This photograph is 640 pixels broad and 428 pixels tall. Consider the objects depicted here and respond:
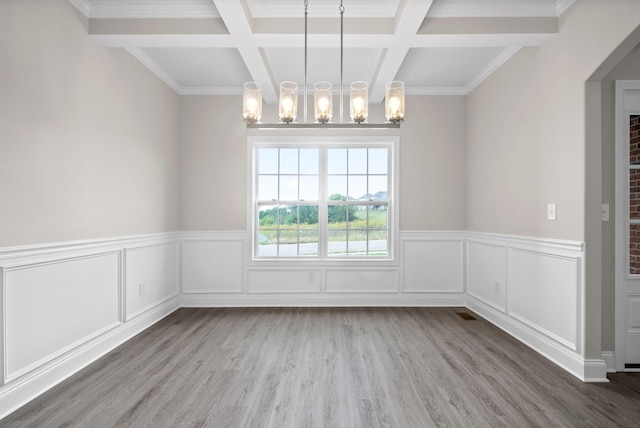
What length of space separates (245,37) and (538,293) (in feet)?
11.1

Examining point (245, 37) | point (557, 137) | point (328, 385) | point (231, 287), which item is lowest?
point (328, 385)

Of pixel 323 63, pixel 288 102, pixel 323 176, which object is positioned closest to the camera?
pixel 288 102

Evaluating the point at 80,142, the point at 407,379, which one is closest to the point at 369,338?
the point at 407,379

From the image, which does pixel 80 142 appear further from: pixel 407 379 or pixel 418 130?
pixel 418 130

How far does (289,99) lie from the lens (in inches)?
94.9

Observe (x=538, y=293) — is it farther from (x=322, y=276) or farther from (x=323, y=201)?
(x=323, y=201)

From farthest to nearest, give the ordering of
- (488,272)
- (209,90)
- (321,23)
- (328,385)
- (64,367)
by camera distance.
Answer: (209,90) < (488,272) < (321,23) < (64,367) < (328,385)

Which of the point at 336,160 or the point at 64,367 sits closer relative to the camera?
the point at 64,367

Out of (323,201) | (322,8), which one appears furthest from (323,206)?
(322,8)

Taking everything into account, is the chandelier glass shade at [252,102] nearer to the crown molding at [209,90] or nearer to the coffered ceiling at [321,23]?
the coffered ceiling at [321,23]

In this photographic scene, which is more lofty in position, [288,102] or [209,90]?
[209,90]

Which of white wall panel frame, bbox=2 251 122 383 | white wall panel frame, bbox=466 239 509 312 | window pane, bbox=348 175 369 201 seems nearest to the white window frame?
window pane, bbox=348 175 369 201

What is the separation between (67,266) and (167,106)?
7.75ft

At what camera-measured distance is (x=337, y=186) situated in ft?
16.0
